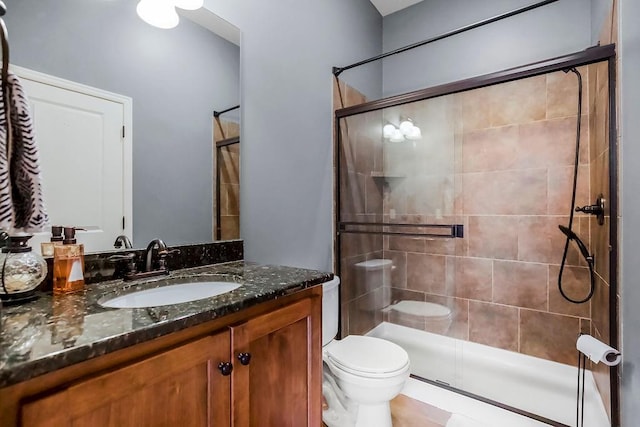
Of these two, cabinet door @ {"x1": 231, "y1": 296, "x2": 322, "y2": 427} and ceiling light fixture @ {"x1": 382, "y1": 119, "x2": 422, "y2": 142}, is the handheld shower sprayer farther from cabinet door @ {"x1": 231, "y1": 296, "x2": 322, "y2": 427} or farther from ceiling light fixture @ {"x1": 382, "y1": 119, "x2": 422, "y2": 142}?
cabinet door @ {"x1": 231, "y1": 296, "x2": 322, "y2": 427}

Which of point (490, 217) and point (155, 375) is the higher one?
point (490, 217)

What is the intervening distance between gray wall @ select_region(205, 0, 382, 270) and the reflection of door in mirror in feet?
0.13

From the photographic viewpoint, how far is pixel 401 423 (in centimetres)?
170

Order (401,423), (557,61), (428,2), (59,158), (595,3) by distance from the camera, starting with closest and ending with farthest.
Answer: (59,158) → (557,61) → (401,423) → (595,3) → (428,2)

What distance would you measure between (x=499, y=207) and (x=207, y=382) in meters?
2.25

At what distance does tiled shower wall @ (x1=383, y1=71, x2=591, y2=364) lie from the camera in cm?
209

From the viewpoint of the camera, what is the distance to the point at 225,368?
2.63 ft

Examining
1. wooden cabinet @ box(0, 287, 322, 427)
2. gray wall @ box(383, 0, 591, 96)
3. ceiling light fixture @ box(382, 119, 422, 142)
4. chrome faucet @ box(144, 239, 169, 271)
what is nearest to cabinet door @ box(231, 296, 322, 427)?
wooden cabinet @ box(0, 287, 322, 427)

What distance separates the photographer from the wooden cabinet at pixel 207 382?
1.81 feet

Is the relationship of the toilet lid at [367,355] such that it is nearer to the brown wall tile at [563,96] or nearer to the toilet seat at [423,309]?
the toilet seat at [423,309]

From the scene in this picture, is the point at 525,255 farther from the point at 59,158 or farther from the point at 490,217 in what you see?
the point at 59,158

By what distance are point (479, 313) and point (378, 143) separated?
1.48 metres

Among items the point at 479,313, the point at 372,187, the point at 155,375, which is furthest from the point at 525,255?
the point at 155,375

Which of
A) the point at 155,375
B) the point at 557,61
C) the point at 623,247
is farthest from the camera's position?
the point at 557,61
